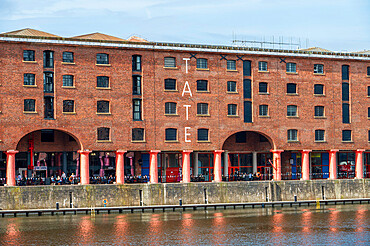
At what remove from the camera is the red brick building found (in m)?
84.2

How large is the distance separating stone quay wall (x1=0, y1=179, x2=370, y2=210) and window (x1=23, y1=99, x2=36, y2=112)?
29.0ft

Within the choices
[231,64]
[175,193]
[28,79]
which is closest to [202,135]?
[175,193]

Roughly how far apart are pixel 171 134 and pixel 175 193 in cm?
740

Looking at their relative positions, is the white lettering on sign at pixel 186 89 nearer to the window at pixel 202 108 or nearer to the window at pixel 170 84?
the window at pixel 170 84

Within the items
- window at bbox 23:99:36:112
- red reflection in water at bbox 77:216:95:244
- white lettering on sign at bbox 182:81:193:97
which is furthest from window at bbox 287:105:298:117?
window at bbox 23:99:36:112

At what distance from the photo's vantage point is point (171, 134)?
89.2m

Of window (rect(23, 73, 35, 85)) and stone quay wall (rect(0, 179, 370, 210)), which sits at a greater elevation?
window (rect(23, 73, 35, 85))

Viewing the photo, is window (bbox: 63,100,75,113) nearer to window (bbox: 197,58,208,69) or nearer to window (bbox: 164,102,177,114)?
window (bbox: 164,102,177,114)

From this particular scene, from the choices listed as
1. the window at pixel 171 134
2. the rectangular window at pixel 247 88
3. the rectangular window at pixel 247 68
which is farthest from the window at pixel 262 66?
the window at pixel 171 134

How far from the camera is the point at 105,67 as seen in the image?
86625mm

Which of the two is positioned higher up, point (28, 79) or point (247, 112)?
point (28, 79)

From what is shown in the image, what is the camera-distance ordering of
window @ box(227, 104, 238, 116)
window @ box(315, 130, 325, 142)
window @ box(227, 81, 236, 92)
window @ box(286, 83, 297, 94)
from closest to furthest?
window @ box(227, 104, 238, 116) < window @ box(227, 81, 236, 92) < window @ box(286, 83, 297, 94) < window @ box(315, 130, 325, 142)

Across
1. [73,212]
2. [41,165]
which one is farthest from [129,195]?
[41,165]

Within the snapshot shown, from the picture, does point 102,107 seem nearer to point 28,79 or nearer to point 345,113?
point 28,79
